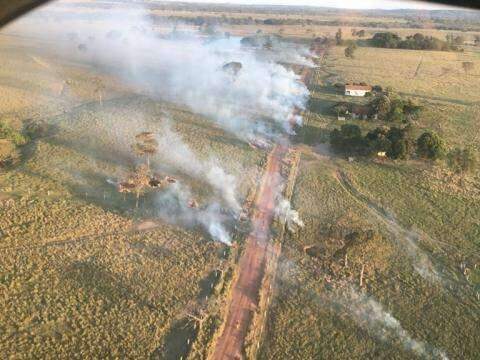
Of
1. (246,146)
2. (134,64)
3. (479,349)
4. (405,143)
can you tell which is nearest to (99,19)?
→ (134,64)

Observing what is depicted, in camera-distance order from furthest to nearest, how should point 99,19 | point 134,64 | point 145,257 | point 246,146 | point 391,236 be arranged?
point 99,19 → point 134,64 → point 246,146 → point 391,236 → point 145,257

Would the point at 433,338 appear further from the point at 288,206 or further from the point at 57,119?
the point at 57,119

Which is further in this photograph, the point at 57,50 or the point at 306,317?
the point at 57,50

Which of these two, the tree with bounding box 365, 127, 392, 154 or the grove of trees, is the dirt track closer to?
the grove of trees

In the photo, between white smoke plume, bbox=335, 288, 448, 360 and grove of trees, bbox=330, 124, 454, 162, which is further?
grove of trees, bbox=330, 124, 454, 162

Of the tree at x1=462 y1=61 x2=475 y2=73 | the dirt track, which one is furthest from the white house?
the dirt track

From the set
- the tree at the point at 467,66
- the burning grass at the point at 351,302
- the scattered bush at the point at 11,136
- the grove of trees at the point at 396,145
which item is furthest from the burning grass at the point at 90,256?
the tree at the point at 467,66

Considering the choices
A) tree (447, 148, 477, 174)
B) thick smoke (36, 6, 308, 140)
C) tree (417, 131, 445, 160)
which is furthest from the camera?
thick smoke (36, 6, 308, 140)
